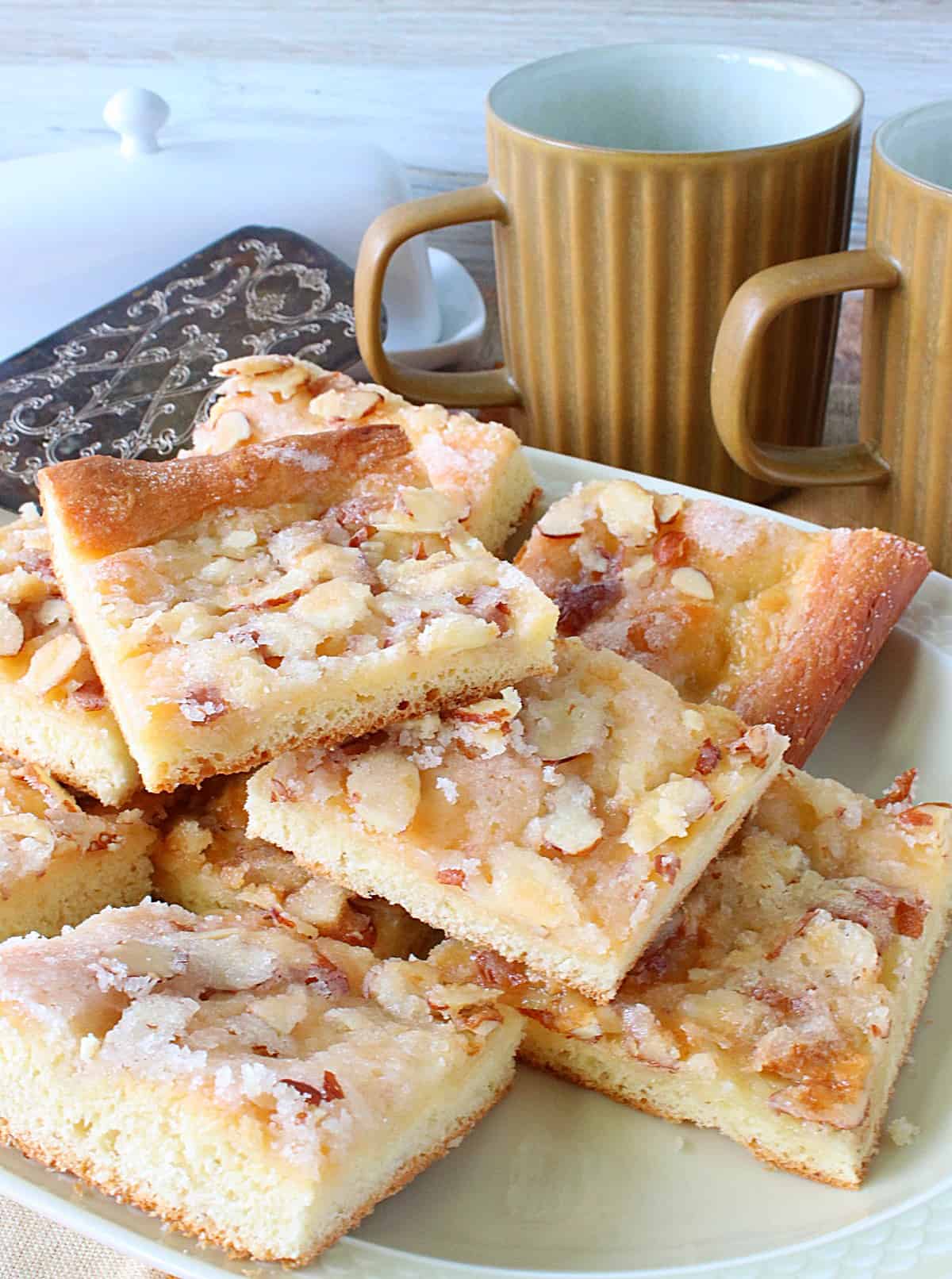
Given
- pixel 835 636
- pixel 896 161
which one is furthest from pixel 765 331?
pixel 835 636

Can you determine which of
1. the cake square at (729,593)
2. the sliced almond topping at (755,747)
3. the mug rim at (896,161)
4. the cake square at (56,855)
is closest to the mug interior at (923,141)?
the mug rim at (896,161)

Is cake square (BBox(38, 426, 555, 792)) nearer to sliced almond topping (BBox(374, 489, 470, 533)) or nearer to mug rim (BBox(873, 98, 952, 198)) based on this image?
sliced almond topping (BBox(374, 489, 470, 533))

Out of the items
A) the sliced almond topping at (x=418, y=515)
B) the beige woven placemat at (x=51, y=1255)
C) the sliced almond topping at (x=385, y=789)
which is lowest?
the beige woven placemat at (x=51, y=1255)

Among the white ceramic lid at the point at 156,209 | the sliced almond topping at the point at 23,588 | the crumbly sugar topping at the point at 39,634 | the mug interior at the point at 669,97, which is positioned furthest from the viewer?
the white ceramic lid at the point at 156,209

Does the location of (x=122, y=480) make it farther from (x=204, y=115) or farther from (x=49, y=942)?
(x=204, y=115)

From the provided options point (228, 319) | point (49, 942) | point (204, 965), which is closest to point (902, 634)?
point (204, 965)

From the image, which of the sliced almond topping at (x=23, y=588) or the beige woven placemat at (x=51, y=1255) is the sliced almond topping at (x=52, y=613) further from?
the beige woven placemat at (x=51, y=1255)

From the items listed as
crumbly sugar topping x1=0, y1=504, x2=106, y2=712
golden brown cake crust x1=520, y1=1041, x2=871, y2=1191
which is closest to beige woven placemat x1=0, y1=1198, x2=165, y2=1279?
golden brown cake crust x1=520, y1=1041, x2=871, y2=1191
